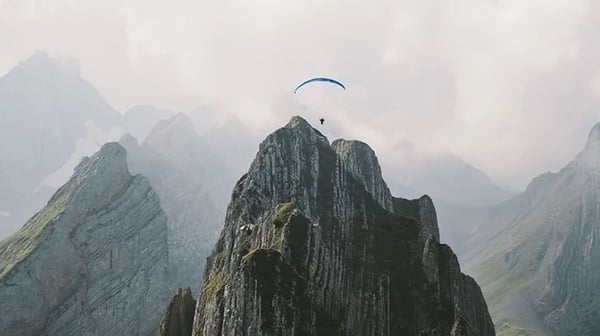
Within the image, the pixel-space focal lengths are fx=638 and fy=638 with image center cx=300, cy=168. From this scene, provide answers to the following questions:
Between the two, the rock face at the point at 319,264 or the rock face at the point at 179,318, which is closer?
the rock face at the point at 319,264

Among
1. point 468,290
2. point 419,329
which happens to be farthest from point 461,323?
point 468,290

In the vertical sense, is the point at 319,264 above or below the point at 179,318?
above

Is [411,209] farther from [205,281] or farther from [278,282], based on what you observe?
[278,282]

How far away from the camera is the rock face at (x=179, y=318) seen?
122 metres

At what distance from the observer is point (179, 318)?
12500 cm

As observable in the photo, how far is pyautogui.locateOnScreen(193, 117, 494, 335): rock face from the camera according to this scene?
3725 inches

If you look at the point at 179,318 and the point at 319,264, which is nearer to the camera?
the point at 319,264

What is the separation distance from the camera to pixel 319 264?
11512 centimetres

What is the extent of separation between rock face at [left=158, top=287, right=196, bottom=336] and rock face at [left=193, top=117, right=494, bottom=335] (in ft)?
21.4

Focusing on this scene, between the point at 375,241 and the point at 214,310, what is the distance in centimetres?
4553

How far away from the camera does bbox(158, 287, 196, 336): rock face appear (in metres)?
122

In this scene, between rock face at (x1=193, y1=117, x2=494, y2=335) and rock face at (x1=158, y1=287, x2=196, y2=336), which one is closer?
rock face at (x1=193, y1=117, x2=494, y2=335)

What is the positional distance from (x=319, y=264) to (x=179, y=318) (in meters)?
31.3

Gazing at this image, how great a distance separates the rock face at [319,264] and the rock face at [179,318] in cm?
652
